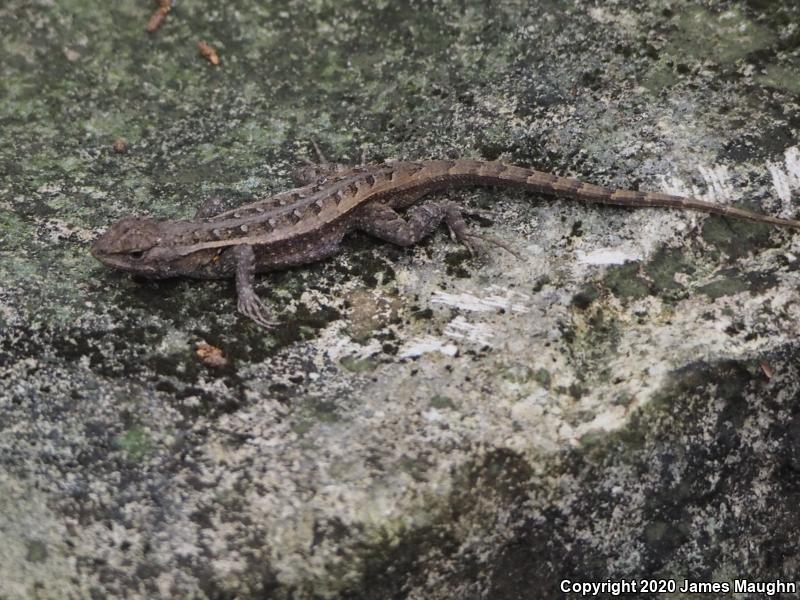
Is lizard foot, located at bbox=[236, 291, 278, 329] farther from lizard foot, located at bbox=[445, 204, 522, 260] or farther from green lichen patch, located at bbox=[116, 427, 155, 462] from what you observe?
lizard foot, located at bbox=[445, 204, 522, 260]

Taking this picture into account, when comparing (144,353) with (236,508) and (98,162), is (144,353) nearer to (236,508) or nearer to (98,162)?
(236,508)

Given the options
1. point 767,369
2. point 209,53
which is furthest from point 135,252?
point 767,369

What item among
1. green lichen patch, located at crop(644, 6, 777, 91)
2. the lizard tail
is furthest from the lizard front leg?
green lichen patch, located at crop(644, 6, 777, 91)

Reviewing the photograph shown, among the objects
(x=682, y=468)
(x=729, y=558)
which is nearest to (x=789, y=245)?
(x=682, y=468)

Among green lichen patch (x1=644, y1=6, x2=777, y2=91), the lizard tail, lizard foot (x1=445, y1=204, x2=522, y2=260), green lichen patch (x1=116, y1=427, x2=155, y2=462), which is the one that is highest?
green lichen patch (x1=644, y1=6, x2=777, y2=91)

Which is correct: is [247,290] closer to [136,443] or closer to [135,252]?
[135,252]

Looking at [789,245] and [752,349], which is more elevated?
[789,245]
